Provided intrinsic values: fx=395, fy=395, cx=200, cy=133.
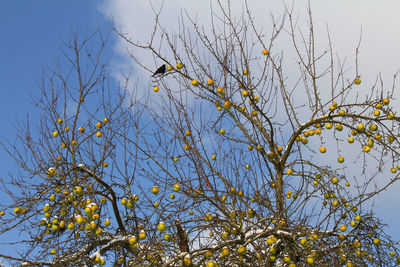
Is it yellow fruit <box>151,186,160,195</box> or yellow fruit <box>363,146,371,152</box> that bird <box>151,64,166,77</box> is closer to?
yellow fruit <box>151,186,160,195</box>

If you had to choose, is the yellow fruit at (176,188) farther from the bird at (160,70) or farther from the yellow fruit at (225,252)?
the bird at (160,70)

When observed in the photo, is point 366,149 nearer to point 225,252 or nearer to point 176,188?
point 225,252

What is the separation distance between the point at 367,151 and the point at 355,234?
1.06 m

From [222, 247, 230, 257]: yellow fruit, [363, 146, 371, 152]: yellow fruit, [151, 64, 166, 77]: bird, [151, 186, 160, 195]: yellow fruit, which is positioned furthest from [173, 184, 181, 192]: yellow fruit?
[363, 146, 371, 152]: yellow fruit

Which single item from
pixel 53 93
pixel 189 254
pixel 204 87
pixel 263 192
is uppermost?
pixel 53 93

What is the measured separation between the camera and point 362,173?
17.5 ft

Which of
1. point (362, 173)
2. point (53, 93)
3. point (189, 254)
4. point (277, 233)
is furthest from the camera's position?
point (53, 93)

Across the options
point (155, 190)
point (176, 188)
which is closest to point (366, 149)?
point (176, 188)

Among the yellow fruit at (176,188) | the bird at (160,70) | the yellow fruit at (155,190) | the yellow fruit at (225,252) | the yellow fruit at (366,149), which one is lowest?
the yellow fruit at (225,252)

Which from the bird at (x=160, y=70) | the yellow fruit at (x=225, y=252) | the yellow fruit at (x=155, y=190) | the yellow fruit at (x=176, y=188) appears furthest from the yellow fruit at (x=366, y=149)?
the bird at (x=160, y=70)

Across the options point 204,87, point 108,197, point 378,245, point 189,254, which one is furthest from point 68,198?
point 378,245

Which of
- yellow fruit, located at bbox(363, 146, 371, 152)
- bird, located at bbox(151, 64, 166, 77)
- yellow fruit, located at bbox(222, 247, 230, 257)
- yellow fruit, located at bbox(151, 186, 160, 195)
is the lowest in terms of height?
yellow fruit, located at bbox(222, 247, 230, 257)

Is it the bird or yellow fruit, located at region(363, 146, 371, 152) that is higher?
the bird

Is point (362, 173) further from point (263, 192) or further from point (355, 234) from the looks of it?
point (263, 192)
